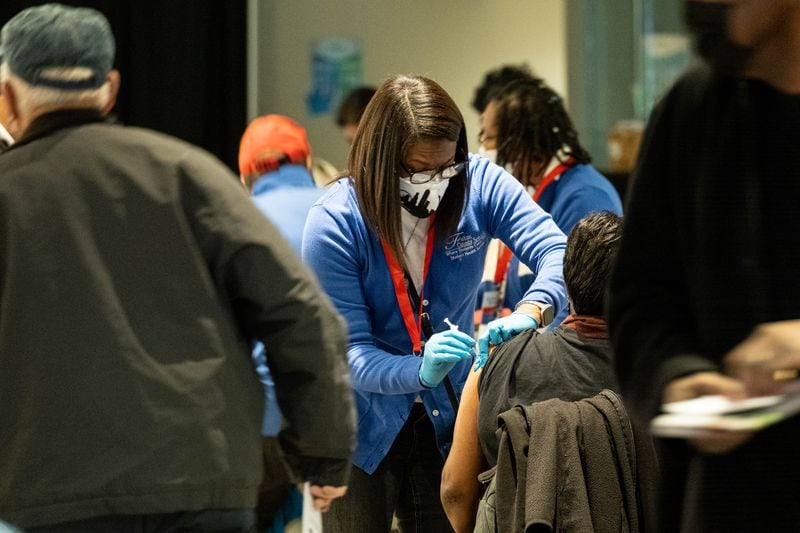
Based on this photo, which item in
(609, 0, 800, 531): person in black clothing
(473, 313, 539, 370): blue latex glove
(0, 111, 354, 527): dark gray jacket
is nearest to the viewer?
(609, 0, 800, 531): person in black clothing

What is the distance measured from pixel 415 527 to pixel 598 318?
2.31 feet

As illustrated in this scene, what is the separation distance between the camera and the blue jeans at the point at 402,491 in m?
2.85

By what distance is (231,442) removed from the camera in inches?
76.4

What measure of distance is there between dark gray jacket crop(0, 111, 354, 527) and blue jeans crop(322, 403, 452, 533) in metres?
0.89

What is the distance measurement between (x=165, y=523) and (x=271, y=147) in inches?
87.7

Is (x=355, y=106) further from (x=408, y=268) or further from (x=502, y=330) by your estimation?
(x=502, y=330)

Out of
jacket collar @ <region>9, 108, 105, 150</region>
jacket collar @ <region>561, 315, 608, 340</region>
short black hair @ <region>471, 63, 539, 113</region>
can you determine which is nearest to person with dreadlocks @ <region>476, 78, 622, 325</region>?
short black hair @ <region>471, 63, 539, 113</region>

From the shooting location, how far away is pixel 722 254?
133cm

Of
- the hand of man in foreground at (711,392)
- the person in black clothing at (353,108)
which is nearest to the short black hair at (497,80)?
the person in black clothing at (353,108)

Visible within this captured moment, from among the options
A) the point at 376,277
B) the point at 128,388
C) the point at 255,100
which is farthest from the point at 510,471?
the point at 255,100

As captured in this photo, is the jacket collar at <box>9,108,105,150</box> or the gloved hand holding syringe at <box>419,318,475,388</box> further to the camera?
the gloved hand holding syringe at <box>419,318,475,388</box>

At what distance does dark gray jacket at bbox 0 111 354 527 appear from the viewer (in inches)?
73.3

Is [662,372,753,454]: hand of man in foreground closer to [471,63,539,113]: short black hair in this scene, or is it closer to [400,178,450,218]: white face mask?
[400,178,450,218]: white face mask

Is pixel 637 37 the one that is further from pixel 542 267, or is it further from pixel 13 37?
pixel 13 37
